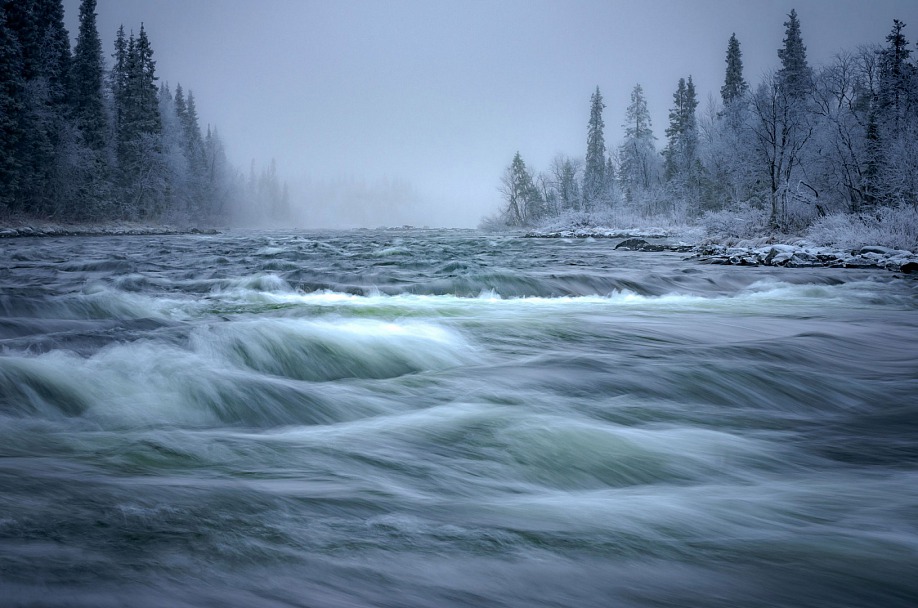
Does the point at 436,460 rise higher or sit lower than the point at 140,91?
lower

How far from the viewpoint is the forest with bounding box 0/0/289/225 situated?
34406 mm

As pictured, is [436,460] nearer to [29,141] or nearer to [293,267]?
[293,267]

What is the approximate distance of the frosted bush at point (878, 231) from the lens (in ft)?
50.6

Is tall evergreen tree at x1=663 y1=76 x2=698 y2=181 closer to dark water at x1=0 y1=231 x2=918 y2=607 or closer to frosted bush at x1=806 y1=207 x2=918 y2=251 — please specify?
frosted bush at x1=806 y1=207 x2=918 y2=251

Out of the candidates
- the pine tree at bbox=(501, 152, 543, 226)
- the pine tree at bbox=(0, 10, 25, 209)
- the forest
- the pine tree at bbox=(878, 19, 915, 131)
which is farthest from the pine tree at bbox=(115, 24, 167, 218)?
the pine tree at bbox=(878, 19, 915, 131)

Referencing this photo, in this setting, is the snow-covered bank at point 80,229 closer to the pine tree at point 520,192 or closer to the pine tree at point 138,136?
the pine tree at point 138,136

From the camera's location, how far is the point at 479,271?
12383mm

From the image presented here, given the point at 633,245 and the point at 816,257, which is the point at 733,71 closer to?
the point at 633,245

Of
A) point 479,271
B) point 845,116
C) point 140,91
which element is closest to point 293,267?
point 479,271

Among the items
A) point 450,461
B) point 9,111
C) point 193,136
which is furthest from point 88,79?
point 450,461

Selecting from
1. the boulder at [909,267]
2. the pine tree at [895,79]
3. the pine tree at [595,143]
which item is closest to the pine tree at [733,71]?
the pine tree at [595,143]

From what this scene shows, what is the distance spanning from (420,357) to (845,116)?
82.2 feet

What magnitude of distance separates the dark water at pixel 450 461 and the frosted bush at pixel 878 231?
A: 11093 mm

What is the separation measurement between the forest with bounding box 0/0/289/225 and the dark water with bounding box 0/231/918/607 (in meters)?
35.7
